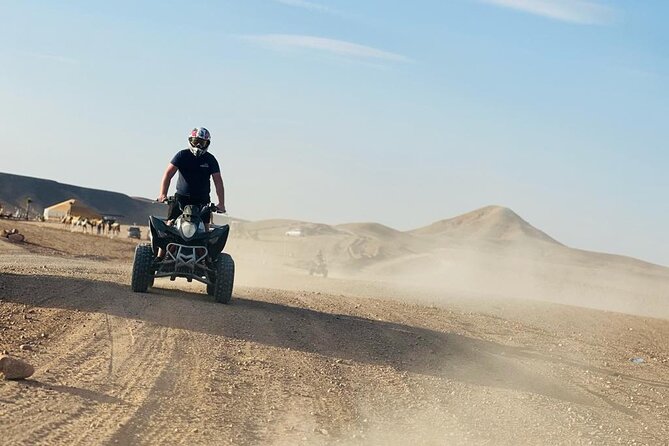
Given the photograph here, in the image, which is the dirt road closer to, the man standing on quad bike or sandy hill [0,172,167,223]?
the man standing on quad bike

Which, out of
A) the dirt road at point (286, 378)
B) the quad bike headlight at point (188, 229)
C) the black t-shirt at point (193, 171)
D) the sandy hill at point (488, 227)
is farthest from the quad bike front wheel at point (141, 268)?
the sandy hill at point (488, 227)

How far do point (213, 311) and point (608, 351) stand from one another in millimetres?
7744

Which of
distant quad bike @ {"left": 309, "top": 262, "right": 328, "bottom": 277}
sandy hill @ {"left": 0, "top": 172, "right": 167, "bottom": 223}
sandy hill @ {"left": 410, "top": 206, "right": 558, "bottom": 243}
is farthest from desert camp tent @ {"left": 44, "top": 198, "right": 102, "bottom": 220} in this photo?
sandy hill @ {"left": 410, "top": 206, "right": 558, "bottom": 243}

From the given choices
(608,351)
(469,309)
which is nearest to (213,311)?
(608,351)

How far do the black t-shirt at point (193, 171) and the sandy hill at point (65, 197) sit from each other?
122 meters

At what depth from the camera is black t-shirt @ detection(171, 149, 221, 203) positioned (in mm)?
15102

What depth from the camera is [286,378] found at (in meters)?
9.36

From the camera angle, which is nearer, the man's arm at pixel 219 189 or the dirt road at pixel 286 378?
the dirt road at pixel 286 378

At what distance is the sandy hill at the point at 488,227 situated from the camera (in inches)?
5876

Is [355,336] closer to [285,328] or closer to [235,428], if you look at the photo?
[285,328]

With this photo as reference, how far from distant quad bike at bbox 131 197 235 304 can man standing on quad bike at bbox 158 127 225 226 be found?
0.17 metres

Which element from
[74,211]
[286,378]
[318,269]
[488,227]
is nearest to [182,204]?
[286,378]

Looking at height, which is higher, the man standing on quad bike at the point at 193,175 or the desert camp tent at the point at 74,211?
the desert camp tent at the point at 74,211

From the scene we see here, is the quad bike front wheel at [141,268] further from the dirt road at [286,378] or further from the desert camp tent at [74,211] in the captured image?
the desert camp tent at [74,211]
